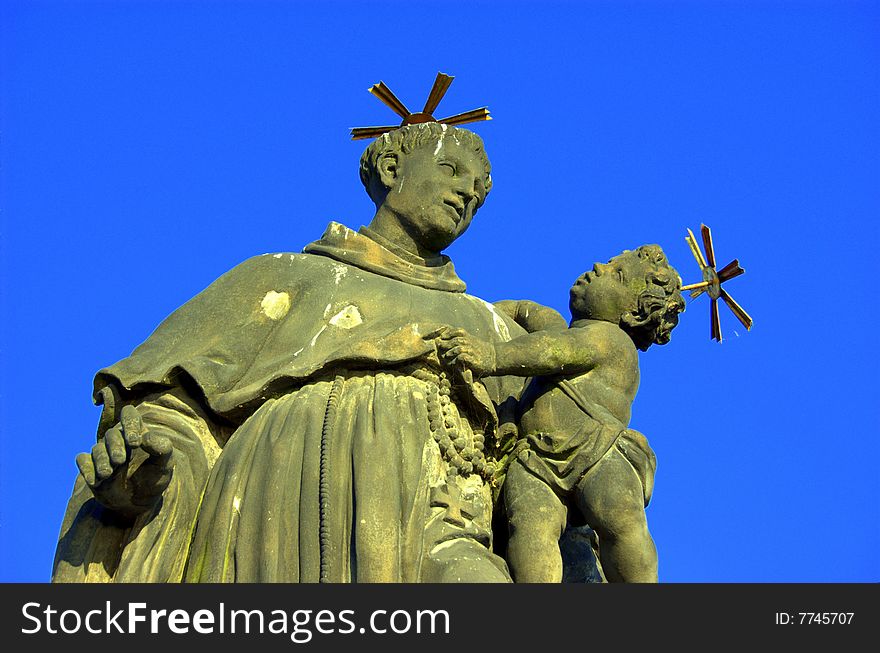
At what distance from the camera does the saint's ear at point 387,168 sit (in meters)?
13.8

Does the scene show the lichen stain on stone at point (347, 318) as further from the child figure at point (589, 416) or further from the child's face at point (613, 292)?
the child's face at point (613, 292)

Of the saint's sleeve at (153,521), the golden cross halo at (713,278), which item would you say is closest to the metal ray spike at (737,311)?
the golden cross halo at (713,278)

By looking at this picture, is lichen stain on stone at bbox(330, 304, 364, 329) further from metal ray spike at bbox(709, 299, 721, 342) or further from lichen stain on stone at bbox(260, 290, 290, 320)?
metal ray spike at bbox(709, 299, 721, 342)

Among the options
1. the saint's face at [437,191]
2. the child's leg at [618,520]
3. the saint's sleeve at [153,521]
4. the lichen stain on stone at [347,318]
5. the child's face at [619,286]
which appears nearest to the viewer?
the saint's sleeve at [153,521]

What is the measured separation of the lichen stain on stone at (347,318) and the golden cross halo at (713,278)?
2279mm

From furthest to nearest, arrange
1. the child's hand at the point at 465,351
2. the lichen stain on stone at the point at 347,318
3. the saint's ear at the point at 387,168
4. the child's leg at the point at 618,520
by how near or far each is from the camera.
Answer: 1. the saint's ear at the point at 387,168
2. the lichen stain on stone at the point at 347,318
3. the child's hand at the point at 465,351
4. the child's leg at the point at 618,520

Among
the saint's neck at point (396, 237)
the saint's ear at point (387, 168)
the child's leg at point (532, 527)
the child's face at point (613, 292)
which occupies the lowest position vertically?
the child's leg at point (532, 527)

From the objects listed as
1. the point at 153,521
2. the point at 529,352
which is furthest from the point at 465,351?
the point at 153,521

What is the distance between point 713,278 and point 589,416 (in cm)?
164

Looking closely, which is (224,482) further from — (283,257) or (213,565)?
(283,257)

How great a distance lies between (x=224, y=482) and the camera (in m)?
12.3

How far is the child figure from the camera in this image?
12531 millimetres

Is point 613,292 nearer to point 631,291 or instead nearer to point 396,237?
point 631,291
